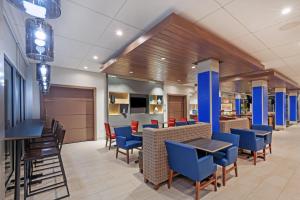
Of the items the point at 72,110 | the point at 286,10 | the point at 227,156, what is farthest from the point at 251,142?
the point at 72,110

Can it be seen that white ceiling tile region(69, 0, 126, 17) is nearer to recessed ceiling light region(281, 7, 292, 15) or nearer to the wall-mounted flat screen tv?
recessed ceiling light region(281, 7, 292, 15)

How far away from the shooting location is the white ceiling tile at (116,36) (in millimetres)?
2858

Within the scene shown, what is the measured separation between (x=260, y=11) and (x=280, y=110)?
9502 millimetres

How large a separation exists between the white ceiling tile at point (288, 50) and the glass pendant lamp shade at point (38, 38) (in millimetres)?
4760

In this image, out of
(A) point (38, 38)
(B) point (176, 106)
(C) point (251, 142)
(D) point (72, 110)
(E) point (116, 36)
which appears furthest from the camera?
(B) point (176, 106)

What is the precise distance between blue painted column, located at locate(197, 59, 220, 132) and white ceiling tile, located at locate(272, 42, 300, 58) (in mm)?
1453

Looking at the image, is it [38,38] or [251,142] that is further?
[251,142]

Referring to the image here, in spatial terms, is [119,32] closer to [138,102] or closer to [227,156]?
[227,156]

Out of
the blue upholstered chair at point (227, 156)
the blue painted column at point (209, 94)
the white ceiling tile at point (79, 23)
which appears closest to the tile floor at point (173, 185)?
the blue upholstered chair at point (227, 156)

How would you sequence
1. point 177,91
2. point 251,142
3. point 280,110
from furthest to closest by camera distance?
point 177,91 < point 280,110 < point 251,142

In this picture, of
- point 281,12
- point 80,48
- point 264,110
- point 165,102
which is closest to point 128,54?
point 80,48

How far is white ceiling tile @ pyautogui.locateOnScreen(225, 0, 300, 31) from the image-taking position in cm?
215

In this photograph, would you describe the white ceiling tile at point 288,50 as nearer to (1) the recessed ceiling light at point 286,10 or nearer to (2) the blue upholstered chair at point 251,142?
(1) the recessed ceiling light at point 286,10

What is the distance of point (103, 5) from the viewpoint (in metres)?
2.24
